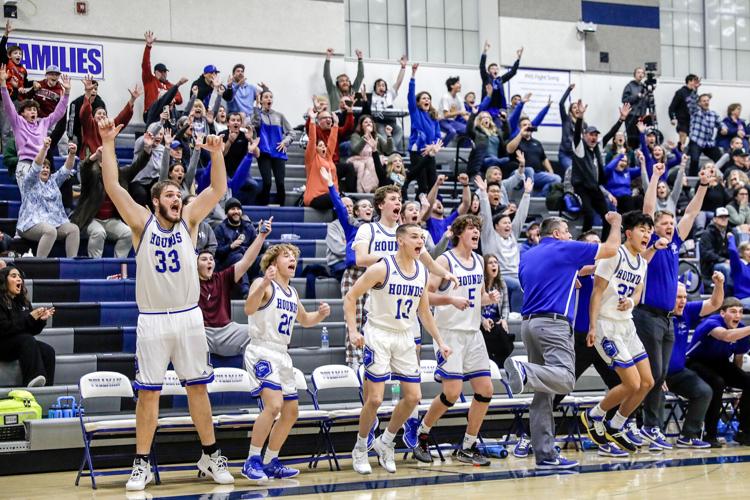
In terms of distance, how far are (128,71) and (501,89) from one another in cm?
571

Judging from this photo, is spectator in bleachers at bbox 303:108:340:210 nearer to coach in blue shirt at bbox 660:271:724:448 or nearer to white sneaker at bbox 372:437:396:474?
coach in blue shirt at bbox 660:271:724:448

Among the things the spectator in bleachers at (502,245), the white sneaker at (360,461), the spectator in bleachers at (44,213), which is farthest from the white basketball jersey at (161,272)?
the spectator in bleachers at (502,245)

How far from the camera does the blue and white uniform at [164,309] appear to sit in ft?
27.2

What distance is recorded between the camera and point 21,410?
379 inches

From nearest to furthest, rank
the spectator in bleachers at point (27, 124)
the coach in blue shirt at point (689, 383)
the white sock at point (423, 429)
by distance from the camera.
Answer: the white sock at point (423, 429) < the coach in blue shirt at point (689, 383) < the spectator in bleachers at point (27, 124)

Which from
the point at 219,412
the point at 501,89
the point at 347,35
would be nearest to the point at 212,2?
the point at 347,35

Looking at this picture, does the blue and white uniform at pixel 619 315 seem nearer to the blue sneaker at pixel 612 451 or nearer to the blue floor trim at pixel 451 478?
the blue sneaker at pixel 612 451

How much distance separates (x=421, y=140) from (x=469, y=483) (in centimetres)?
814

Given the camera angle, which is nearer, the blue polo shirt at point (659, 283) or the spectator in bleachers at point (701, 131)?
the blue polo shirt at point (659, 283)

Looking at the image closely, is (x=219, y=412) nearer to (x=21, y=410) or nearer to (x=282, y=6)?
(x=21, y=410)

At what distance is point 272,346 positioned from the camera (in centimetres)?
898

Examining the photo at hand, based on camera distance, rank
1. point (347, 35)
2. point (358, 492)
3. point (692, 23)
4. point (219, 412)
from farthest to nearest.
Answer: point (692, 23) < point (347, 35) < point (219, 412) < point (358, 492)

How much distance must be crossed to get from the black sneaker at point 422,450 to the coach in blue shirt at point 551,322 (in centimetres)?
102

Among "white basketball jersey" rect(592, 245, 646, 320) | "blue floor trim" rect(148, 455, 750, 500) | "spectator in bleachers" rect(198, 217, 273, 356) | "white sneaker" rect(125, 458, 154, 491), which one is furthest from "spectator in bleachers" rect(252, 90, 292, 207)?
"white sneaker" rect(125, 458, 154, 491)
